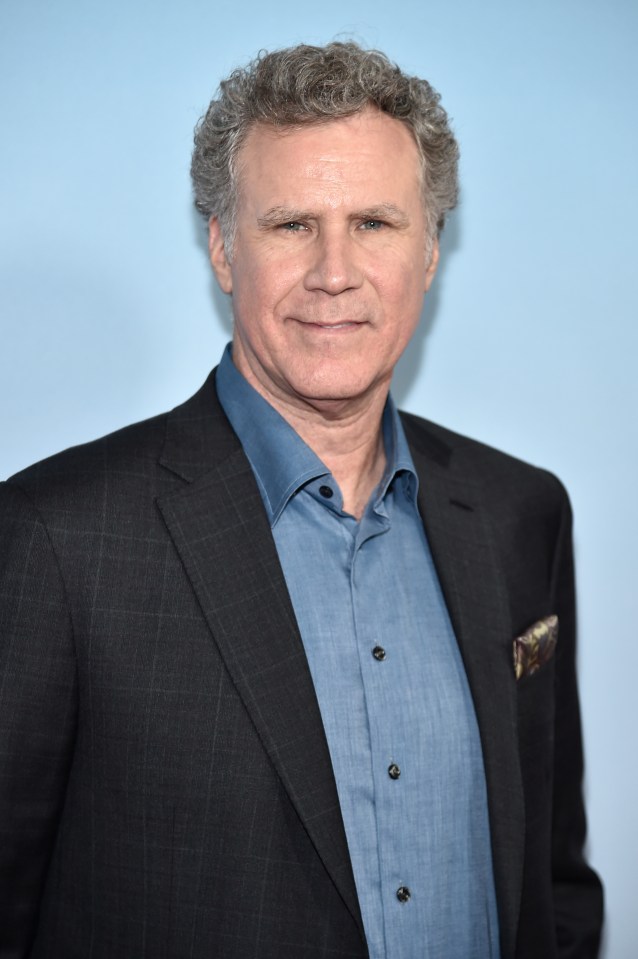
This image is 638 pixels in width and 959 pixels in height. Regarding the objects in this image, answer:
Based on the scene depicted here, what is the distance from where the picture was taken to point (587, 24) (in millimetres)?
2129

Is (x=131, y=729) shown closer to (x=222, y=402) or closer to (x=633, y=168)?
(x=222, y=402)

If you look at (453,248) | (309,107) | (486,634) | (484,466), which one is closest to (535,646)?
(486,634)

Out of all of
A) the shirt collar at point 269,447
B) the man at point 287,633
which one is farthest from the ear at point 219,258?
the shirt collar at point 269,447

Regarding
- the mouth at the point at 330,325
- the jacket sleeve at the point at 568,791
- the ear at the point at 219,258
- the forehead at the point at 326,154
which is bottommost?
the jacket sleeve at the point at 568,791

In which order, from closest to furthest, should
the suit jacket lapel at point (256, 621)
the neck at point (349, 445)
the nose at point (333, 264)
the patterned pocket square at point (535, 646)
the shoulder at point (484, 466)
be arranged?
the suit jacket lapel at point (256, 621)
the nose at point (333, 264)
the neck at point (349, 445)
the patterned pocket square at point (535, 646)
the shoulder at point (484, 466)

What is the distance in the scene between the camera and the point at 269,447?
165 centimetres

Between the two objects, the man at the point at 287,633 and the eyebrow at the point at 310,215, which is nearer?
the man at the point at 287,633

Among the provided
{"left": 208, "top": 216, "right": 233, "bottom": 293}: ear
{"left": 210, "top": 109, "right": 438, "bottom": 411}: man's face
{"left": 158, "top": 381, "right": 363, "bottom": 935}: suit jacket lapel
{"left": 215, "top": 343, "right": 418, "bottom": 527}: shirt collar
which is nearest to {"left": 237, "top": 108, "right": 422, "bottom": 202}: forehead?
{"left": 210, "top": 109, "right": 438, "bottom": 411}: man's face

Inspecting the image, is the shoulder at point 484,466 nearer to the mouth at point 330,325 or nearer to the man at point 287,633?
the man at point 287,633

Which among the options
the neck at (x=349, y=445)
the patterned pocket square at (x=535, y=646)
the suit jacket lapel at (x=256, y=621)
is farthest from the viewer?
the patterned pocket square at (x=535, y=646)

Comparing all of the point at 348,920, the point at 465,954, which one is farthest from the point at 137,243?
the point at 465,954

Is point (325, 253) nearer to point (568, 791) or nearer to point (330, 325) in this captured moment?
point (330, 325)

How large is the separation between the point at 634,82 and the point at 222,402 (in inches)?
45.3

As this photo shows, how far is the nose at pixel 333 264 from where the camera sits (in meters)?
1.57
